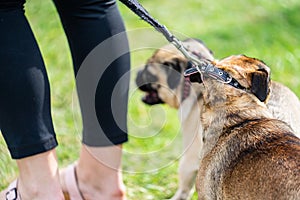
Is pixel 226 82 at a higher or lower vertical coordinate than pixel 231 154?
higher

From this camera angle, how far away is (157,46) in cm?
425

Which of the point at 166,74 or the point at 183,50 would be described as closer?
the point at 183,50

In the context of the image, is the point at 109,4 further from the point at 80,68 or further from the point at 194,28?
the point at 194,28

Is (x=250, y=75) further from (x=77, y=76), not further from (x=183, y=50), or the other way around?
(x=77, y=76)

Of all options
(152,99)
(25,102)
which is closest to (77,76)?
(25,102)

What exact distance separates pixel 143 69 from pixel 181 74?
33cm

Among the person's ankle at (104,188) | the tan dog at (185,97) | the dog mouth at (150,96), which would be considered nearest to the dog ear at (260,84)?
the tan dog at (185,97)

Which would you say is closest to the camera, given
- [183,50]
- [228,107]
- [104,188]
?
[183,50]

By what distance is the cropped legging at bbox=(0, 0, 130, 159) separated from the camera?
2.38 m

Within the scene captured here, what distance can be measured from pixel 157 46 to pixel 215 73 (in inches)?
68.9

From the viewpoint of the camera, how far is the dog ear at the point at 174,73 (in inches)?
145

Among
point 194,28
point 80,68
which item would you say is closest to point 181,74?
point 80,68

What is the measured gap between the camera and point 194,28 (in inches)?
219

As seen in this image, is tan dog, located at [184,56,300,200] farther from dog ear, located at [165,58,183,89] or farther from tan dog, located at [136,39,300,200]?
dog ear, located at [165,58,183,89]
